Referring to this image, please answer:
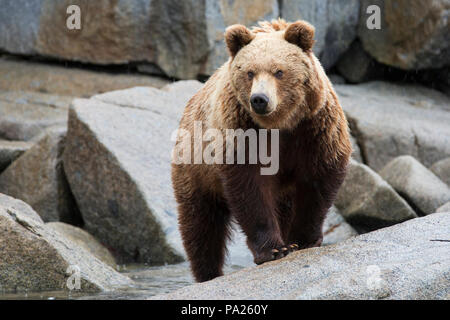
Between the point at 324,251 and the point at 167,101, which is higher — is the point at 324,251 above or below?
above

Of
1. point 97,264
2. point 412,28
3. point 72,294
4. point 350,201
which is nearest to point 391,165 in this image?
point 350,201

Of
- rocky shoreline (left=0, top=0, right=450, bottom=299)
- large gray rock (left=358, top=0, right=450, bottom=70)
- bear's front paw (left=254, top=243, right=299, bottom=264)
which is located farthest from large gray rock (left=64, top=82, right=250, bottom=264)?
large gray rock (left=358, top=0, right=450, bottom=70)

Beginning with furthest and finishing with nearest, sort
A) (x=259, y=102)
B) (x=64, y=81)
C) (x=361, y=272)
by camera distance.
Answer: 1. (x=64, y=81)
2. (x=259, y=102)
3. (x=361, y=272)

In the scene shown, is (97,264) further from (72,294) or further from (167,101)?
(167,101)

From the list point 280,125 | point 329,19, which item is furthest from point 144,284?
point 329,19

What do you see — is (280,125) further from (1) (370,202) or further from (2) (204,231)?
(1) (370,202)

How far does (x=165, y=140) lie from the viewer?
9.05 meters

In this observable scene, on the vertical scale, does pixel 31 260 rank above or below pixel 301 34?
below

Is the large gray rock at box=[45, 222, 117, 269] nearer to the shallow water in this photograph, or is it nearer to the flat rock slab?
the shallow water

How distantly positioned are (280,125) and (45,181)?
4875 millimetres

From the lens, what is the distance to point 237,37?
4.98 meters

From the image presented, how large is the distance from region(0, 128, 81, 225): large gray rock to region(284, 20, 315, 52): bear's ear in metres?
4.87

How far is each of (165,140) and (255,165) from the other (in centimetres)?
422

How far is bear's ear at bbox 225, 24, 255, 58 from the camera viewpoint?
4.94 metres
